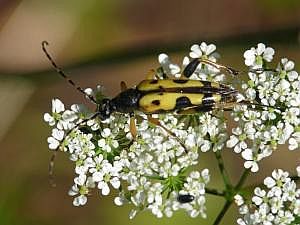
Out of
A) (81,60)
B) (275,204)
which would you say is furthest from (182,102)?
(81,60)

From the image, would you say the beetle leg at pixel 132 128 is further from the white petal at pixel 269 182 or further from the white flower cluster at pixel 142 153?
the white petal at pixel 269 182

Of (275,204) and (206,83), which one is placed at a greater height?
(206,83)

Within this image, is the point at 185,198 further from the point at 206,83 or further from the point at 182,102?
the point at 206,83

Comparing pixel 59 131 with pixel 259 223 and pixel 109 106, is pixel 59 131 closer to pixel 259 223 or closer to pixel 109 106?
pixel 109 106

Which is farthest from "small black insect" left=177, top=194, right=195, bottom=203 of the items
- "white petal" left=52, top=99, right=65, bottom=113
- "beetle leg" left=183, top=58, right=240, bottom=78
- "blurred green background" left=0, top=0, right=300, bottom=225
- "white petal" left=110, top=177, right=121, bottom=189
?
"blurred green background" left=0, top=0, right=300, bottom=225

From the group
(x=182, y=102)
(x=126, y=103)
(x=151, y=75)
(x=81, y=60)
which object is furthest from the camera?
(x=81, y=60)

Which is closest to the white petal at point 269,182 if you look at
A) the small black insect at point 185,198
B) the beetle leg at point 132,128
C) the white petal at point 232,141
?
the white petal at point 232,141

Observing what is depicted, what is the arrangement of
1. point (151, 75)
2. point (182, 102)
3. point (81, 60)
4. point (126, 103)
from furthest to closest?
point (81, 60) → point (151, 75) → point (126, 103) → point (182, 102)

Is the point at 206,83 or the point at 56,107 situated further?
the point at 56,107
